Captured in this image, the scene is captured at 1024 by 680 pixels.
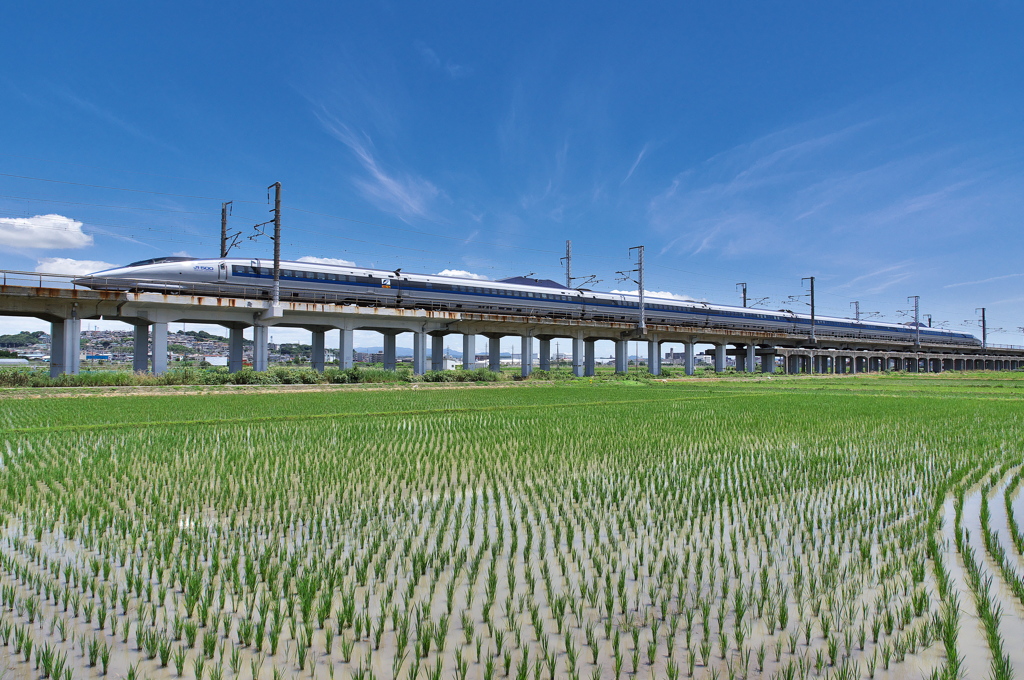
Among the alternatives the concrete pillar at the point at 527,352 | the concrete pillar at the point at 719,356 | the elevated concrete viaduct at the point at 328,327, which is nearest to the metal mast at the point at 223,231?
the elevated concrete viaduct at the point at 328,327

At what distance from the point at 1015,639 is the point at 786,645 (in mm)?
1821

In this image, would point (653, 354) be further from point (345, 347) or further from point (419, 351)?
point (345, 347)

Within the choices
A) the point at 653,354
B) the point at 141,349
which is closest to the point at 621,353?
the point at 653,354

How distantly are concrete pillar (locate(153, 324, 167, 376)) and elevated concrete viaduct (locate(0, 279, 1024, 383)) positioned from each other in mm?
58

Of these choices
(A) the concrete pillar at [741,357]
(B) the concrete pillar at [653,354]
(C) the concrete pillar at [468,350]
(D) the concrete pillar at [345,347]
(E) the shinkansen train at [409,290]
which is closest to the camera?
(E) the shinkansen train at [409,290]

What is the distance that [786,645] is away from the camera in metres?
4.32

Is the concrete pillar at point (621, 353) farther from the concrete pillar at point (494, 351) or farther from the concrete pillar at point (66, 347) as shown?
the concrete pillar at point (66, 347)

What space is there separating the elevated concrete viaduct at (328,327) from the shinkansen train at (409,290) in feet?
3.95

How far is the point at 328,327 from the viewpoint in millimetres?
44500

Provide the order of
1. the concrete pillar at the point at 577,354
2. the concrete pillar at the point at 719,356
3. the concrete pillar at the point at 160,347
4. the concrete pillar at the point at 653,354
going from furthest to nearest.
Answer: the concrete pillar at the point at 719,356 < the concrete pillar at the point at 653,354 < the concrete pillar at the point at 577,354 < the concrete pillar at the point at 160,347

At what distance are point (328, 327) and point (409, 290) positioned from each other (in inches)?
267

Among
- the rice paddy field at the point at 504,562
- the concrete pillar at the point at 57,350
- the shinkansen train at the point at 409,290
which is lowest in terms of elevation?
the rice paddy field at the point at 504,562

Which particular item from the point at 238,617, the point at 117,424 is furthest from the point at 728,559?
the point at 117,424

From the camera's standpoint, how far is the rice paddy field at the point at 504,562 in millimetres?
4109
